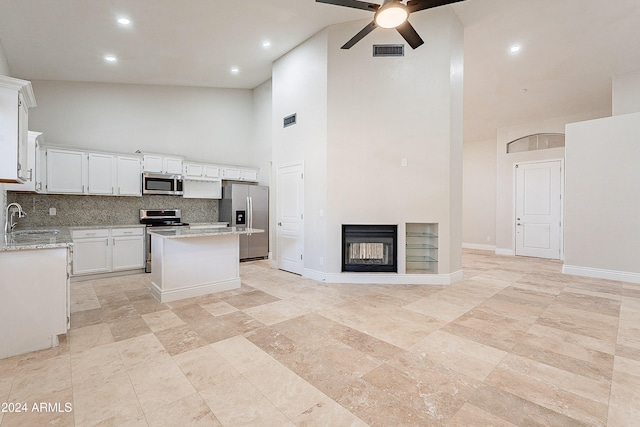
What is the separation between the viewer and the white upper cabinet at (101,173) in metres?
5.21

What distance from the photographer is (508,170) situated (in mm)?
8297

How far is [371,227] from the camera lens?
4.89 meters

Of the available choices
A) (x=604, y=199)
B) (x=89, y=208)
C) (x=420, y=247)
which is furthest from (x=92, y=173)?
(x=604, y=199)

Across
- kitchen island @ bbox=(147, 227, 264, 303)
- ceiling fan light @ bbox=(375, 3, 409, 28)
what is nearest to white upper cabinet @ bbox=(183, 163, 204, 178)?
kitchen island @ bbox=(147, 227, 264, 303)

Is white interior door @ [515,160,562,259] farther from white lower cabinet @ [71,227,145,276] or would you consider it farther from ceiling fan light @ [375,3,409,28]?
white lower cabinet @ [71,227,145,276]

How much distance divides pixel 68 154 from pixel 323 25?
5.02 m

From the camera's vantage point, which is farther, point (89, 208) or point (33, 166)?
point (89, 208)

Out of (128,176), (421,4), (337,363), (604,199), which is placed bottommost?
(337,363)

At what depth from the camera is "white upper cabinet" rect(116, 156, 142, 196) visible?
216 inches

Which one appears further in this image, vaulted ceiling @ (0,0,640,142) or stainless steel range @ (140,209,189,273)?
stainless steel range @ (140,209,189,273)

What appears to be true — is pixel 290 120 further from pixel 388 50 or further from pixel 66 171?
pixel 66 171

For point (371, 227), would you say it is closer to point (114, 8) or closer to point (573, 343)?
point (573, 343)

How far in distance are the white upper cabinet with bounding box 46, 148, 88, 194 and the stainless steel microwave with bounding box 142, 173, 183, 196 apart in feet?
3.15

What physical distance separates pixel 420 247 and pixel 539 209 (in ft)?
16.3
